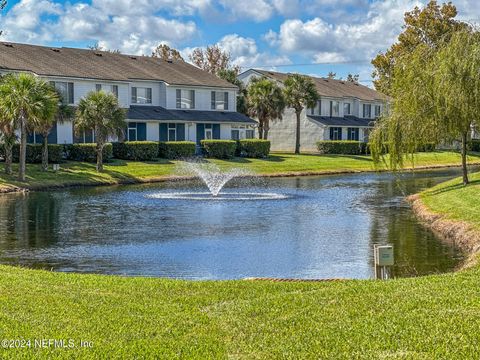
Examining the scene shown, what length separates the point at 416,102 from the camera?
102ft

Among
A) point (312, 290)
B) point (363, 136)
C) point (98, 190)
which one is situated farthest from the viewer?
point (363, 136)

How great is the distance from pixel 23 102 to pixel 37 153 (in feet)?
25.3

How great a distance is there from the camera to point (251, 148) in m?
61.1

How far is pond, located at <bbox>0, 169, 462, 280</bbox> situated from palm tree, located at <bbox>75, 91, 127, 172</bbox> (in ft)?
26.9

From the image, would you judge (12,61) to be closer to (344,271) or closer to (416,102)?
(416,102)

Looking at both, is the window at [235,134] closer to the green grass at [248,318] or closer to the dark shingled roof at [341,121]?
the dark shingled roof at [341,121]

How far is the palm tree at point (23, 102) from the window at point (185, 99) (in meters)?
22.8

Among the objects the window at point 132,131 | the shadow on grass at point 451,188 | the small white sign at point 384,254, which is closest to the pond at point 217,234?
the shadow on grass at point 451,188

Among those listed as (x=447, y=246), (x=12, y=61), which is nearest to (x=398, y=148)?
(x=447, y=246)

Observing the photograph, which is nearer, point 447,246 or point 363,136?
point 447,246

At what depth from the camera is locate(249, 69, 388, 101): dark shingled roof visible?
3031 inches

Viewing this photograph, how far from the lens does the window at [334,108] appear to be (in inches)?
3167

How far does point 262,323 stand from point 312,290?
235 centimetres

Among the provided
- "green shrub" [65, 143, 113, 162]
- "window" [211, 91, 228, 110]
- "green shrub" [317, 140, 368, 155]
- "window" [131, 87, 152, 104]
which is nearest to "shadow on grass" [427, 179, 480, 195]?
"green shrub" [65, 143, 113, 162]
